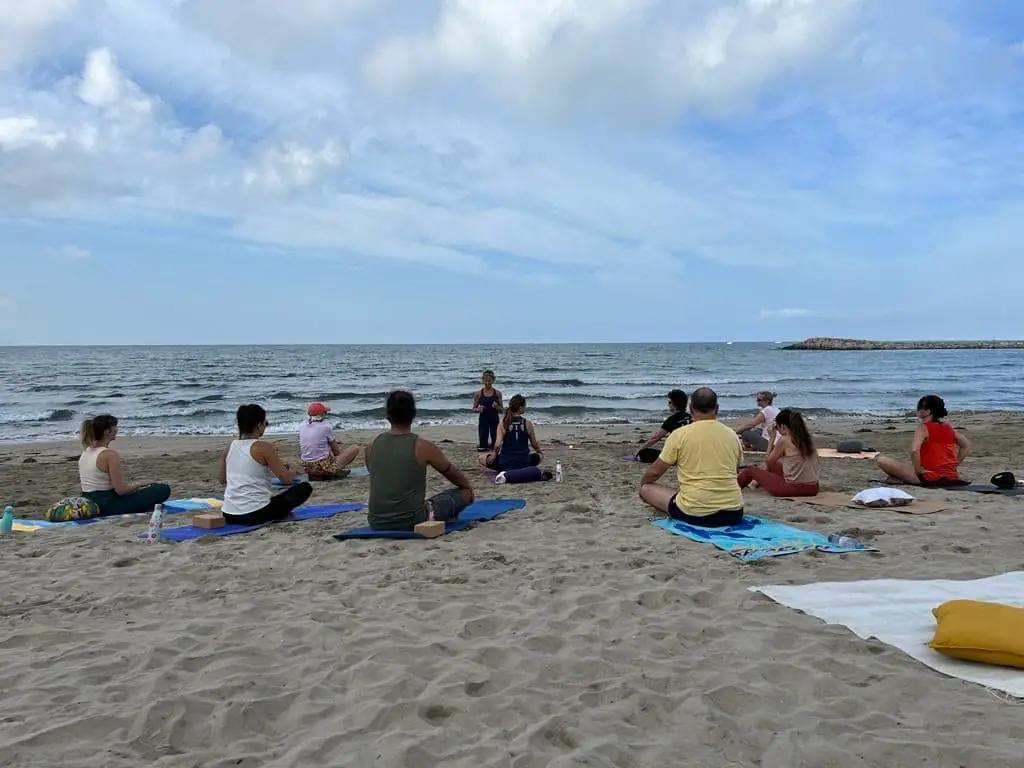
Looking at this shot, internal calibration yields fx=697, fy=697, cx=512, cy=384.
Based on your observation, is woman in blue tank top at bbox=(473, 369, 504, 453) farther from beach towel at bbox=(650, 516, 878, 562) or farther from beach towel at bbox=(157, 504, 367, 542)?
beach towel at bbox=(650, 516, 878, 562)

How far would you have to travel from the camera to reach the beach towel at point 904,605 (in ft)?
11.1

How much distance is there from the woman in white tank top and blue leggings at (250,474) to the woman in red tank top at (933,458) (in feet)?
23.0

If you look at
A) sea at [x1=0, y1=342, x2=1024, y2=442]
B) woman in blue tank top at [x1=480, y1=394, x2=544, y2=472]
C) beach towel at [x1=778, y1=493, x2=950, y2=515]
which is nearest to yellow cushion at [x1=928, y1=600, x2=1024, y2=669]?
beach towel at [x1=778, y1=493, x2=950, y2=515]

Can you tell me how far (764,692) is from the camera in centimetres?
316

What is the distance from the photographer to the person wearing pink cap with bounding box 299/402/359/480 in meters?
9.55

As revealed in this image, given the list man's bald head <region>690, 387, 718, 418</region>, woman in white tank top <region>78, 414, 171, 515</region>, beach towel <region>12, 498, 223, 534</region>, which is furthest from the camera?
woman in white tank top <region>78, 414, 171, 515</region>

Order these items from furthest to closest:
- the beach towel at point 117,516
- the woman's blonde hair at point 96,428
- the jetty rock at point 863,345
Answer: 1. the jetty rock at point 863,345
2. the woman's blonde hair at point 96,428
3. the beach towel at point 117,516

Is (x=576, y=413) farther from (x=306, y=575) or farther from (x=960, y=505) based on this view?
(x=306, y=575)

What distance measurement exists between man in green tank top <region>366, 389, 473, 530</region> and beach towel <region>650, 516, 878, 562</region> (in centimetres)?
213

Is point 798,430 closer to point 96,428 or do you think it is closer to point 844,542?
point 844,542

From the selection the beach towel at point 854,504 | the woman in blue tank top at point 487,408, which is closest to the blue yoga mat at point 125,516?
the woman in blue tank top at point 487,408

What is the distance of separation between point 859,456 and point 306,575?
10288mm

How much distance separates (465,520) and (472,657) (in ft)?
10.3

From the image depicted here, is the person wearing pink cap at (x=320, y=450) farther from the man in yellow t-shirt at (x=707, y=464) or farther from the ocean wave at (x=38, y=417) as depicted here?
the ocean wave at (x=38, y=417)
